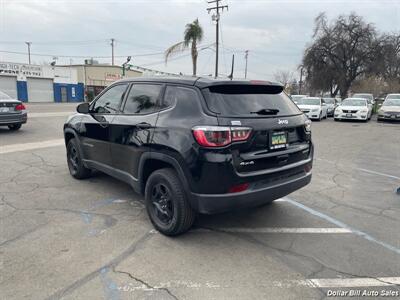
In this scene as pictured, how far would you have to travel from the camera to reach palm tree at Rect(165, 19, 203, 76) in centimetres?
2336

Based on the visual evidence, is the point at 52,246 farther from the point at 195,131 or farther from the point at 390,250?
the point at 390,250

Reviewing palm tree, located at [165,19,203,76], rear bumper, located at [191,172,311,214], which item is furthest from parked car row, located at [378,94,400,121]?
rear bumper, located at [191,172,311,214]

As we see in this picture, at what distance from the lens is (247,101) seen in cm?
350

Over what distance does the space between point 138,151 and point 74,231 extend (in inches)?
46.9

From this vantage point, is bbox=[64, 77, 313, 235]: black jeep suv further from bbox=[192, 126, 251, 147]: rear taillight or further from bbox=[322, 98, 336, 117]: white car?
bbox=[322, 98, 336, 117]: white car

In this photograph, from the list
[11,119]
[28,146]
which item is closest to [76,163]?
[28,146]

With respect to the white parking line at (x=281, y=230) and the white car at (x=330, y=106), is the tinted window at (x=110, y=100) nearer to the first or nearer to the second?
the white parking line at (x=281, y=230)

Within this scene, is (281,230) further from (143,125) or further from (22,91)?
(22,91)

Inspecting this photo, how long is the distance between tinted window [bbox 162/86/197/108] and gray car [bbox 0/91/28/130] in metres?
9.18

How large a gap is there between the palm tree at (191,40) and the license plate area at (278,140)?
70.0 ft

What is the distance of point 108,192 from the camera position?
5.11m

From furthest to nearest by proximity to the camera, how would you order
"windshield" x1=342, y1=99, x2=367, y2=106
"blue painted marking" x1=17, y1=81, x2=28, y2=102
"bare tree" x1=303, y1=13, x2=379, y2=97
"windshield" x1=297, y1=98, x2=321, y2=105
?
"blue painted marking" x1=17, y1=81, x2=28, y2=102 → "bare tree" x1=303, y1=13, x2=379, y2=97 → "windshield" x1=297, y1=98, x2=321, y2=105 → "windshield" x1=342, y1=99, x2=367, y2=106

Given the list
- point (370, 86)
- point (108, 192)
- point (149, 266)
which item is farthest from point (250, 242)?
point (370, 86)

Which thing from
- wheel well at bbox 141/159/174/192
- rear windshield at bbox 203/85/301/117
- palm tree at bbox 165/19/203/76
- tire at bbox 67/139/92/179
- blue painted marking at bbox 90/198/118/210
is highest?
palm tree at bbox 165/19/203/76
